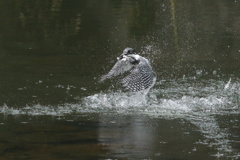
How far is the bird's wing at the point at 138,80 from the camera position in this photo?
1158 centimetres

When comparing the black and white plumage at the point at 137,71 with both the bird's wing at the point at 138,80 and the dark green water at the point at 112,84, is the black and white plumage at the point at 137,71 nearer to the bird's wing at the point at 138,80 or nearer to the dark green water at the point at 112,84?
the bird's wing at the point at 138,80

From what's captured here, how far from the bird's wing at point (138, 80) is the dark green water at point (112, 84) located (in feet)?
0.74

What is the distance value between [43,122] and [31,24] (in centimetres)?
927

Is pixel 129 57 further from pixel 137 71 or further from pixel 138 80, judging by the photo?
pixel 138 80

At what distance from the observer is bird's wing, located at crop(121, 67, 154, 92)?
38.0 feet

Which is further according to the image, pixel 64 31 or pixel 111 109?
pixel 64 31

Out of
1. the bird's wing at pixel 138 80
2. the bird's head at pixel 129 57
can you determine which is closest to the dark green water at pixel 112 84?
the bird's wing at pixel 138 80

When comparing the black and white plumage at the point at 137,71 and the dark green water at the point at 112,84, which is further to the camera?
the black and white plumage at the point at 137,71

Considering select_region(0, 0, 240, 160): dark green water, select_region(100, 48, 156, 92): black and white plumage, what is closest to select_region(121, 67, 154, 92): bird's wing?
select_region(100, 48, 156, 92): black and white plumage

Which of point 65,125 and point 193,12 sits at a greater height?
point 193,12

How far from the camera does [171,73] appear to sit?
1434cm

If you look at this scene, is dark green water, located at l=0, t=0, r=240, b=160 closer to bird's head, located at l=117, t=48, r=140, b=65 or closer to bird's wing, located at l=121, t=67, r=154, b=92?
bird's wing, located at l=121, t=67, r=154, b=92

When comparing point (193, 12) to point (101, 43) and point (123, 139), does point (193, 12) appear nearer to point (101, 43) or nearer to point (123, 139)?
point (101, 43)

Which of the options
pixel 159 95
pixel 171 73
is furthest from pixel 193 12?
pixel 159 95
